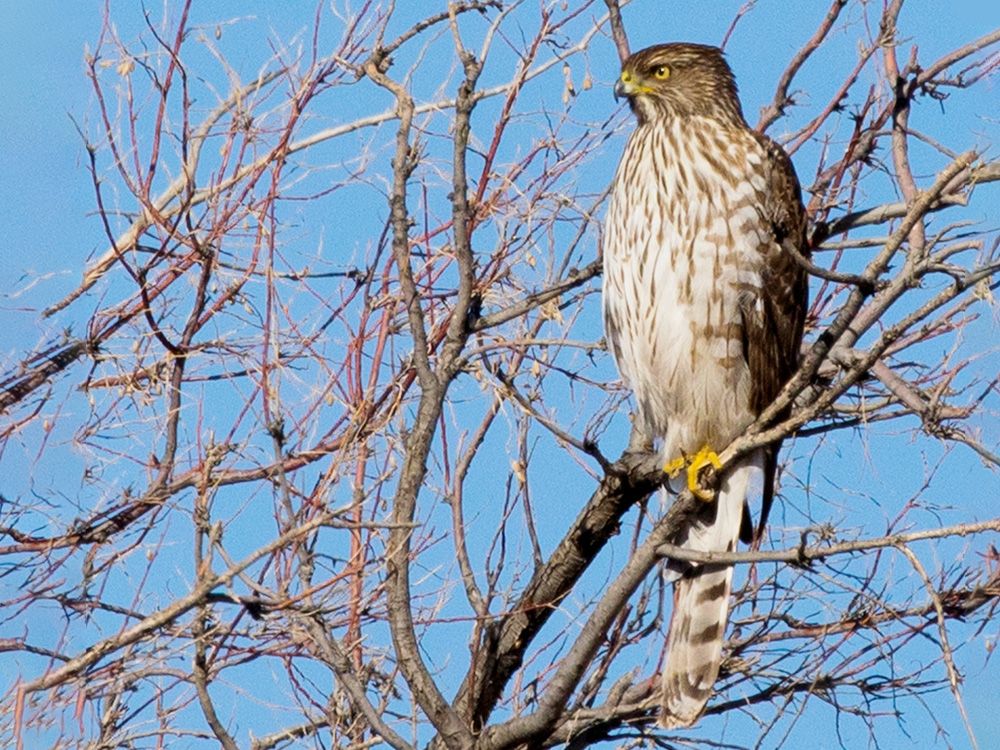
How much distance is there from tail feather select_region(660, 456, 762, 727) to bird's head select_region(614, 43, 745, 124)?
1.25m

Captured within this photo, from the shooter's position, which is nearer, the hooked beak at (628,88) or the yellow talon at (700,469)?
the yellow talon at (700,469)

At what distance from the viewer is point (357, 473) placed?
15.1 feet

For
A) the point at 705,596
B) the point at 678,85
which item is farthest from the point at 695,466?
the point at 678,85

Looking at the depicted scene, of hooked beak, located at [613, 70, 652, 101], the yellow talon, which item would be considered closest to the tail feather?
the yellow talon

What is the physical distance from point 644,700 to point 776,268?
4.87 ft

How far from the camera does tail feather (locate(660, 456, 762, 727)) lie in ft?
16.2

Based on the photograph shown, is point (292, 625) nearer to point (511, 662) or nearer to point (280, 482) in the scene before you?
point (280, 482)

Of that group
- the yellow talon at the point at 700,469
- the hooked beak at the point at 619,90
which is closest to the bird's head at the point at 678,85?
the hooked beak at the point at 619,90

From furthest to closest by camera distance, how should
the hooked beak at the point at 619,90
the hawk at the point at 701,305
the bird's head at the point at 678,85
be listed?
the hooked beak at the point at 619,90 < the bird's head at the point at 678,85 < the hawk at the point at 701,305

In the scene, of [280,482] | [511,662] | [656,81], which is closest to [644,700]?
[511,662]

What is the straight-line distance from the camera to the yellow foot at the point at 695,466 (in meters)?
4.85

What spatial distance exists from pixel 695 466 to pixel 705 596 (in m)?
0.49

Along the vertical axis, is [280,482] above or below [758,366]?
below

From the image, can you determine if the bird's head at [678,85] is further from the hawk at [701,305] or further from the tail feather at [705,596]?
the tail feather at [705,596]
